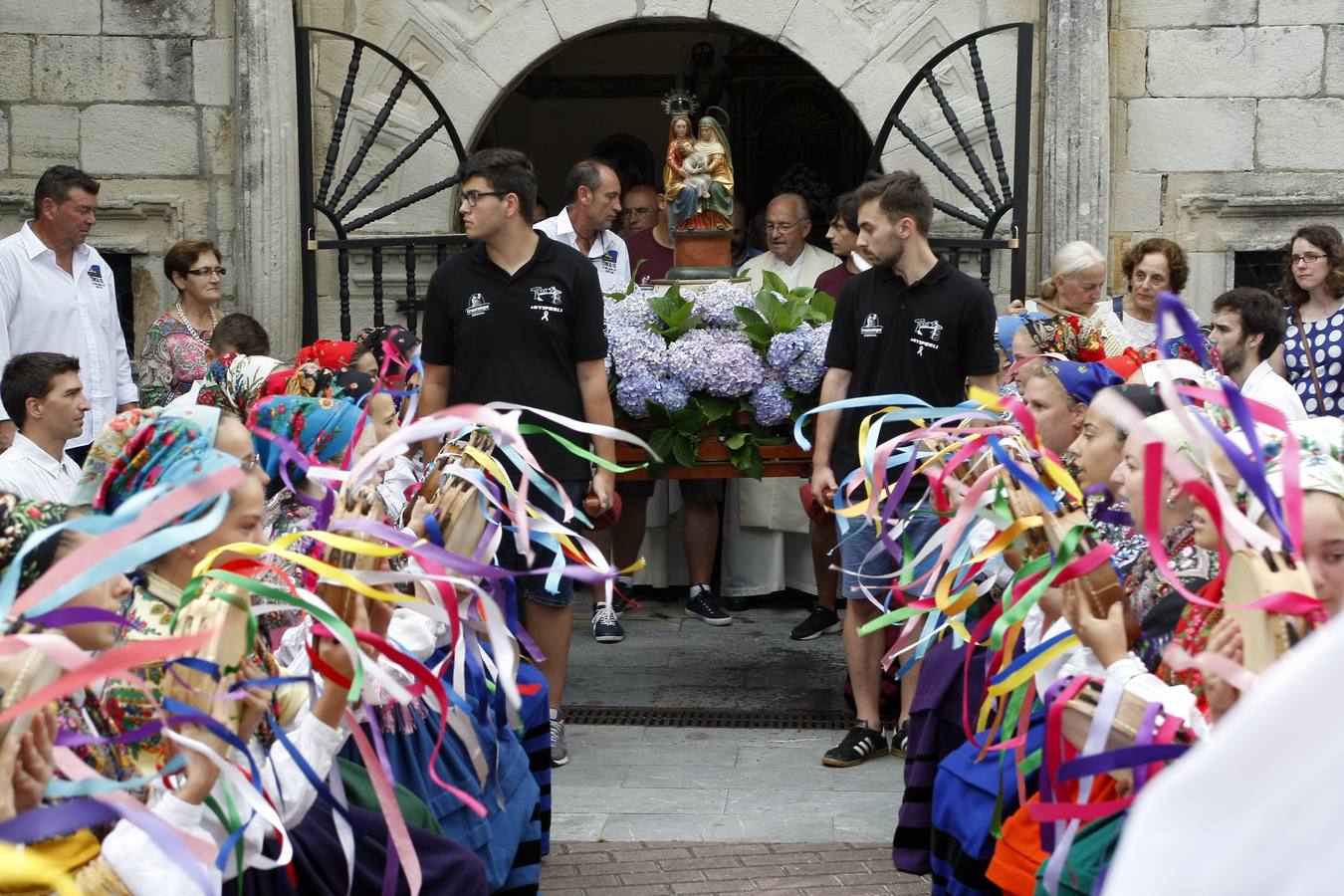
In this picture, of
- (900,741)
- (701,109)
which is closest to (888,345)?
(900,741)

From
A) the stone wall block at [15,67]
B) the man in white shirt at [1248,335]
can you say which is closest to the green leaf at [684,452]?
the man in white shirt at [1248,335]

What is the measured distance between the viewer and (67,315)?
21.5 ft

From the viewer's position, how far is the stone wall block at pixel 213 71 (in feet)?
26.6

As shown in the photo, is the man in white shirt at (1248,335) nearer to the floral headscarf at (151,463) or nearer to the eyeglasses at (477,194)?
the eyeglasses at (477,194)

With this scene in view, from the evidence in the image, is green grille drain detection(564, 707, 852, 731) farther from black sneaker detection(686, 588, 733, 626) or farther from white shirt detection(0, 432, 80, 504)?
white shirt detection(0, 432, 80, 504)

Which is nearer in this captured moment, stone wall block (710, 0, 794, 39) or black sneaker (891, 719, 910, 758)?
black sneaker (891, 719, 910, 758)

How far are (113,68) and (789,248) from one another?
3.45 metres

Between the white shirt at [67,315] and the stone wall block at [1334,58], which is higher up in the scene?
the stone wall block at [1334,58]

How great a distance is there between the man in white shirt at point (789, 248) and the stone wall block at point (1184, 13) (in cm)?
183

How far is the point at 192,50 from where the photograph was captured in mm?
8125

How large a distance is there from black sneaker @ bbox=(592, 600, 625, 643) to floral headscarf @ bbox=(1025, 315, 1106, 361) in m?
2.60

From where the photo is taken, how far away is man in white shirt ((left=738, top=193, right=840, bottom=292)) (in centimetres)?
798

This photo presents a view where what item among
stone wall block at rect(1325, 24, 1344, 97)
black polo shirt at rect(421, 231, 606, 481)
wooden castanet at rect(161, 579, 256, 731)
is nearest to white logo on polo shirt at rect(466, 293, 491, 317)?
black polo shirt at rect(421, 231, 606, 481)

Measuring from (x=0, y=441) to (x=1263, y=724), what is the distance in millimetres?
5880
